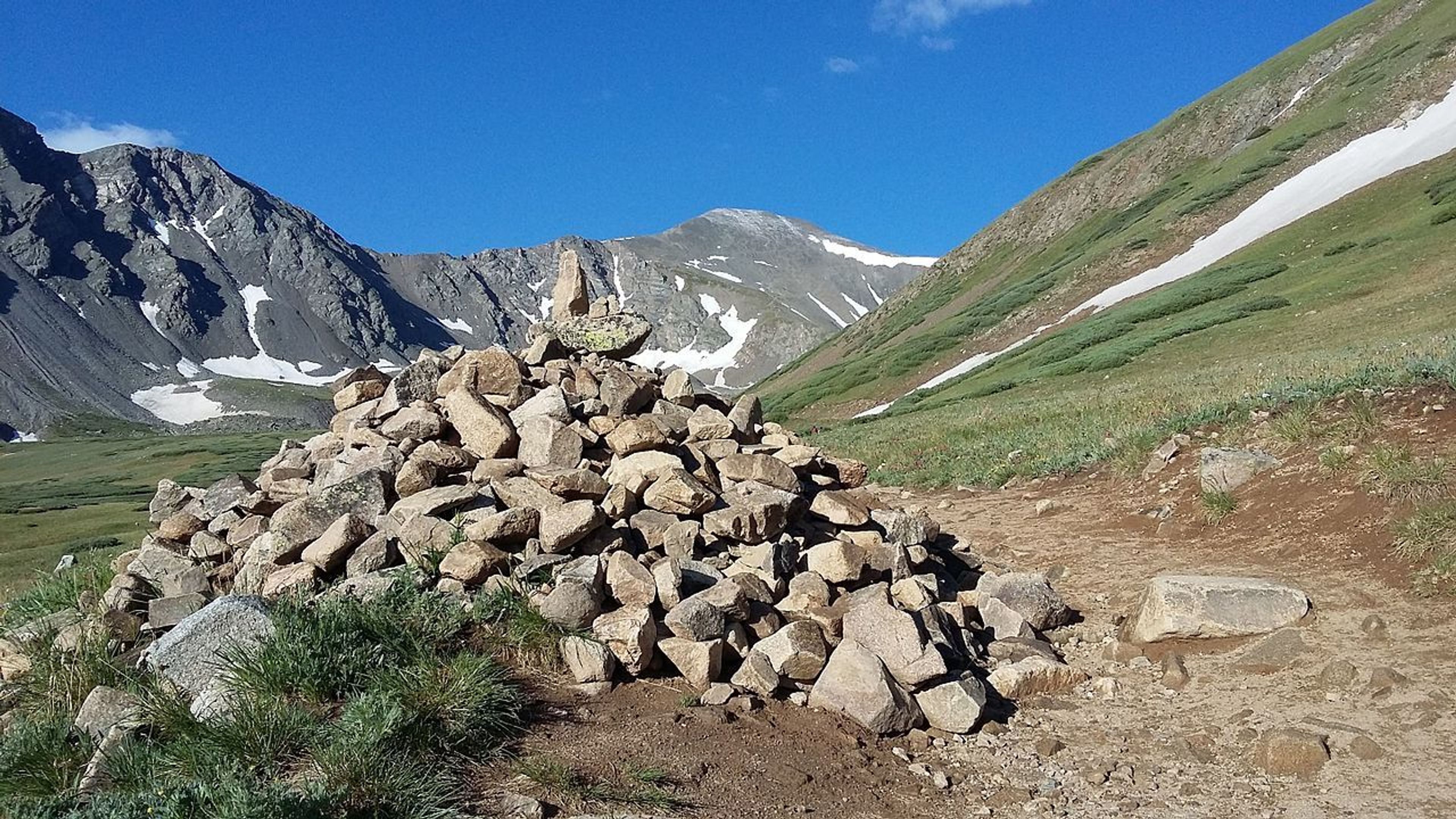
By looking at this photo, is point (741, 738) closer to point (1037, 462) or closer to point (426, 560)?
point (426, 560)

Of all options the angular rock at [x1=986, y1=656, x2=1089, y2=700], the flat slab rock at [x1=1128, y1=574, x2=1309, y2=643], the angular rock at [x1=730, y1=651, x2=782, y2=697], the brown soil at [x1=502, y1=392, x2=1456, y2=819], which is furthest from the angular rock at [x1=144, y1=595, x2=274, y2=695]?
the flat slab rock at [x1=1128, y1=574, x2=1309, y2=643]

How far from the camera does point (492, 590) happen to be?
295 inches

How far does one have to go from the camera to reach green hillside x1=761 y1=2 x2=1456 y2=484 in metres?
20.8

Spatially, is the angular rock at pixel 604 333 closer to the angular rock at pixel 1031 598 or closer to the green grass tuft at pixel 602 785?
the angular rock at pixel 1031 598

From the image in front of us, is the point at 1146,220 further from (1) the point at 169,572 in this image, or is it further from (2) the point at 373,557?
(1) the point at 169,572

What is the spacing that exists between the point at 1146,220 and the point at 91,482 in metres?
129

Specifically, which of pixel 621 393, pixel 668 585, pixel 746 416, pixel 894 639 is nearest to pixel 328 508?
pixel 668 585

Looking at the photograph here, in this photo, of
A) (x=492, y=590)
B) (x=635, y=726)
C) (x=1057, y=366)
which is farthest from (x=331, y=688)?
(x=1057, y=366)

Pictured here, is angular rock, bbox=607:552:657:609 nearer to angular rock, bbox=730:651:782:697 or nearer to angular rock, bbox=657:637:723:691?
angular rock, bbox=657:637:723:691

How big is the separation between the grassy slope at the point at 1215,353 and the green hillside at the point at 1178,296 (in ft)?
0.44

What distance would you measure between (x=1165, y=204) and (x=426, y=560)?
3103 inches

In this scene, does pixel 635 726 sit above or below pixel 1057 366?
below

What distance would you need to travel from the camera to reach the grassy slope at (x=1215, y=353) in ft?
56.4

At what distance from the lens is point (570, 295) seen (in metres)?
15.9
